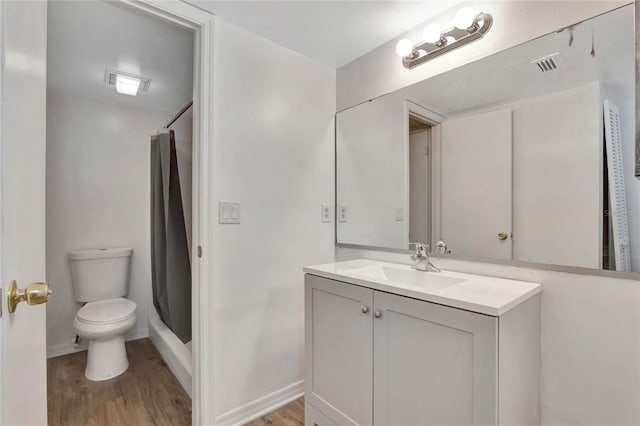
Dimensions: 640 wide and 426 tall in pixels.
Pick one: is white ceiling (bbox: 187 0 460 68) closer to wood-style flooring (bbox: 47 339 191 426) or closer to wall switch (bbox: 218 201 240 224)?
wall switch (bbox: 218 201 240 224)

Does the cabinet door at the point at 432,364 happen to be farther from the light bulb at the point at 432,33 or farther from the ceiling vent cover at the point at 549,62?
the light bulb at the point at 432,33

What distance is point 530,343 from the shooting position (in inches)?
45.3

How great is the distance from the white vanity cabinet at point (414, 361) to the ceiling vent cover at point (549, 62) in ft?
2.92

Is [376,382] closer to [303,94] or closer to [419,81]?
[419,81]

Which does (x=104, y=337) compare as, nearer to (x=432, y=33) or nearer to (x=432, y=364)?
(x=432, y=364)

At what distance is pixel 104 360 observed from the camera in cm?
215

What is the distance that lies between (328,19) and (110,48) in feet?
4.20

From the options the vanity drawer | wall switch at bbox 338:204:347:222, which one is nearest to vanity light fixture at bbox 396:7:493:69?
wall switch at bbox 338:204:347:222

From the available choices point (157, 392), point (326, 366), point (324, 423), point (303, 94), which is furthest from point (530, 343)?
point (157, 392)

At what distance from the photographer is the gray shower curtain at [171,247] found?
2.23 m

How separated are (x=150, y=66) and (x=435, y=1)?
1.74 metres
